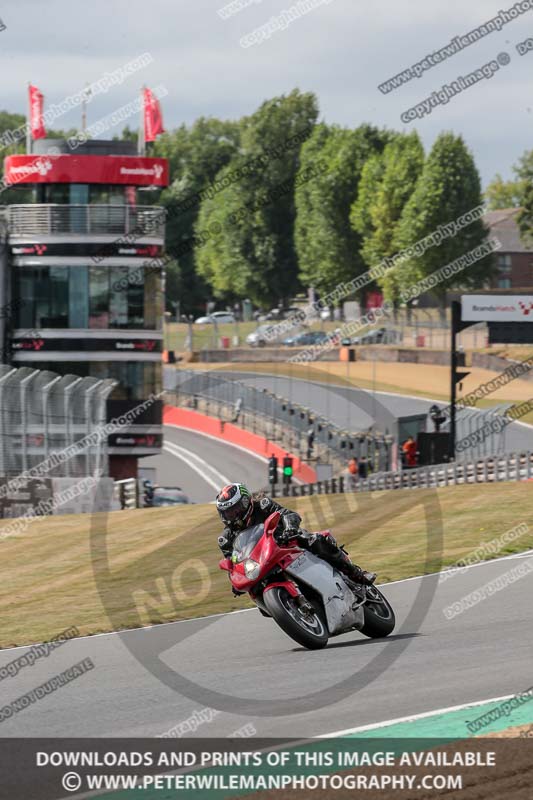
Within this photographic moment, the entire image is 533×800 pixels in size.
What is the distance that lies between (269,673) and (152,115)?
155ft

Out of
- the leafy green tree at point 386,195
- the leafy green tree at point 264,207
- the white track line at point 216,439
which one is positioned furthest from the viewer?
the leafy green tree at point 264,207

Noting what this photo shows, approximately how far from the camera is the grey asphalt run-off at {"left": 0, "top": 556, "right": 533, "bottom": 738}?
884cm

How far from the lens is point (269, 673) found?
10109mm

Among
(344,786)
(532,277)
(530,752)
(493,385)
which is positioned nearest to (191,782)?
(344,786)

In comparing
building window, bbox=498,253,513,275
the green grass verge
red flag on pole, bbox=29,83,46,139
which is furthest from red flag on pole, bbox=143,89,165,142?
building window, bbox=498,253,513,275

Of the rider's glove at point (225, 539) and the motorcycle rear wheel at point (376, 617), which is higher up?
the rider's glove at point (225, 539)

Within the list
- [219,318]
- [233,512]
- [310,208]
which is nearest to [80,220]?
[233,512]

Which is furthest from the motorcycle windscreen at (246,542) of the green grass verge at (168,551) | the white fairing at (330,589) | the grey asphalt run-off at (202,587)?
the green grass verge at (168,551)

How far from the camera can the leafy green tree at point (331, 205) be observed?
110 meters

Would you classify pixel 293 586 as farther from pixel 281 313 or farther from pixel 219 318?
pixel 219 318

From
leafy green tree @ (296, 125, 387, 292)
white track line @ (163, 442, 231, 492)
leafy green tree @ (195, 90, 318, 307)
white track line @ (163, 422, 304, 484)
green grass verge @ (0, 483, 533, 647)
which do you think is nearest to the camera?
green grass verge @ (0, 483, 533, 647)

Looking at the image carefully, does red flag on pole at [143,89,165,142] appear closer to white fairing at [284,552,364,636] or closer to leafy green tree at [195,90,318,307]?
white fairing at [284,552,364,636]

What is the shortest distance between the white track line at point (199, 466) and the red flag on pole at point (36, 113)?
16407mm

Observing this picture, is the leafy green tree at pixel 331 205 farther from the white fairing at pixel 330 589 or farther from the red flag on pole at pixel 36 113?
the white fairing at pixel 330 589
